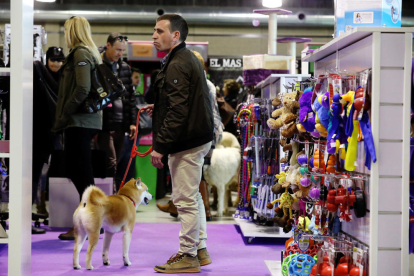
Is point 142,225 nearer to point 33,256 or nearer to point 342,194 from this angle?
point 33,256

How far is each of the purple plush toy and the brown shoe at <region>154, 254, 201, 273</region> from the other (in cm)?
128

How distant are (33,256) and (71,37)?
186cm

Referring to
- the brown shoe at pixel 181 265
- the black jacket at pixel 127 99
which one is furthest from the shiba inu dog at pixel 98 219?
the black jacket at pixel 127 99

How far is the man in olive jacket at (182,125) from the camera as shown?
3.38 metres

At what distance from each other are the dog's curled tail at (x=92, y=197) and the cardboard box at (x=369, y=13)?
194cm

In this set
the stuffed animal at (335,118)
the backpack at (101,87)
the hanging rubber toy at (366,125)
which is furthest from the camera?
the backpack at (101,87)

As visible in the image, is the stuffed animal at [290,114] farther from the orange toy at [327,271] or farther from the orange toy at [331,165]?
the orange toy at [327,271]

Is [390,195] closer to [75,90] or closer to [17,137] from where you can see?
[17,137]

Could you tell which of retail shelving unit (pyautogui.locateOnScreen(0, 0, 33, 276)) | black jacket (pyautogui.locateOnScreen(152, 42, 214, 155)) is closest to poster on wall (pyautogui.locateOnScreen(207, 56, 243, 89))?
black jacket (pyautogui.locateOnScreen(152, 42, 214, 155))

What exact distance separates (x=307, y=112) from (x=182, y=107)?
32.6 inches

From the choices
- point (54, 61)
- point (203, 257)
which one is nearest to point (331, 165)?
point (203, 257)

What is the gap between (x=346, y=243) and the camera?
8.82ft

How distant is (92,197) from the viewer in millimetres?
3627

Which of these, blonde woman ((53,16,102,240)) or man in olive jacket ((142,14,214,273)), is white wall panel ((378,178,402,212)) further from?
blonde woman ((53,16,102,240))
